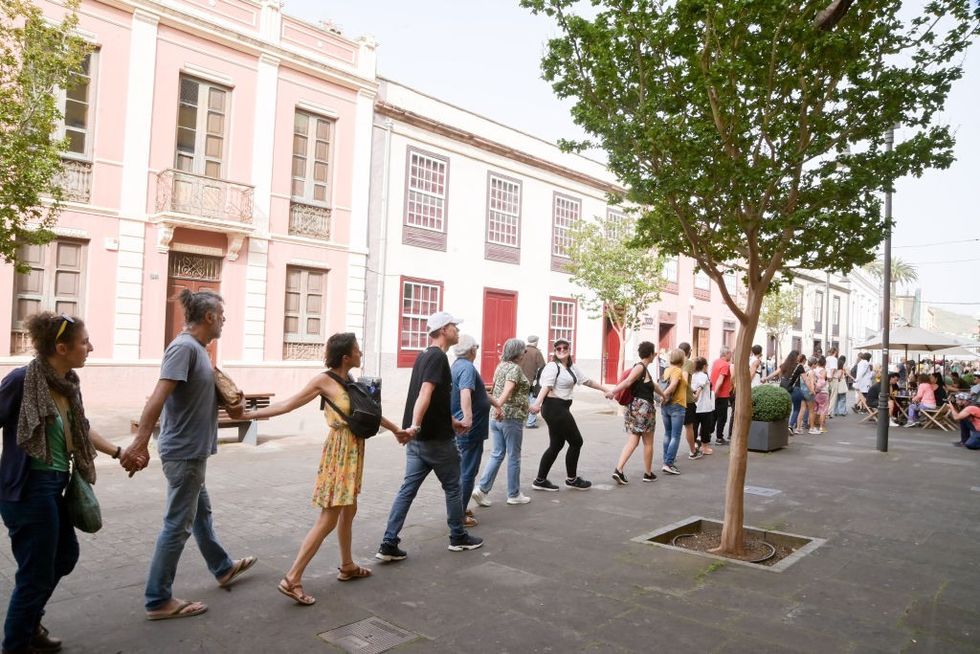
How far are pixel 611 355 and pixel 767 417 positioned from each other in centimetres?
1618

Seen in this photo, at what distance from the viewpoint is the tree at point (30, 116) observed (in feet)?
27.6

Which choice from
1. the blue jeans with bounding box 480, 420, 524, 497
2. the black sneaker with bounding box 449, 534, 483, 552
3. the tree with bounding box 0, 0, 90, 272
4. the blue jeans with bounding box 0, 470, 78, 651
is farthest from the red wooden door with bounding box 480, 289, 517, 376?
the blue jeans with bounding box 0, 470, 78, 651

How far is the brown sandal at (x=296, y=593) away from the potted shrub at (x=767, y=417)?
8962mm

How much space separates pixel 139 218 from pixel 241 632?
12881mm

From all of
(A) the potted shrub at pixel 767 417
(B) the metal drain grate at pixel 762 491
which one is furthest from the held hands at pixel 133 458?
(A) the potted shrub at pixel 767 417

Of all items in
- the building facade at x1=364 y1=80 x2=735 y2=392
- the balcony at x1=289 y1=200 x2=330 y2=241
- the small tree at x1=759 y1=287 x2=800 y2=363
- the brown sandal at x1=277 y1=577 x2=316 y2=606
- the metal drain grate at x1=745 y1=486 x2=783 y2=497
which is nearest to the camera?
the brown sandal at x1=277 y1=577 x2=316 y2=606

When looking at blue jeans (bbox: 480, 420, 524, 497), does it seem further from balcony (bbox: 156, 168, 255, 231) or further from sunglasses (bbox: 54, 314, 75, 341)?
balcony (bbox: 156, 168, 255, 231)

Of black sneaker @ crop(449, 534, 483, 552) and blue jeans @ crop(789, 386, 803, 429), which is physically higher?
blue jeans @ crop(789, 386, 803, 429)

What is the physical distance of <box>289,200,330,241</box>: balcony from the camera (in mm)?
17297

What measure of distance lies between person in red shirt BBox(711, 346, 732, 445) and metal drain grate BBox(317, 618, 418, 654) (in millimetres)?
9291

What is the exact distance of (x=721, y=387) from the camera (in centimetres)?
1234

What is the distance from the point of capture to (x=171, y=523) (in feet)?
13.5

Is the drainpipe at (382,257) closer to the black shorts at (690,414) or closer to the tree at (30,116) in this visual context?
the tree at (30,116)

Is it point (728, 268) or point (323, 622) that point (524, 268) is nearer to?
point (728, 268)
